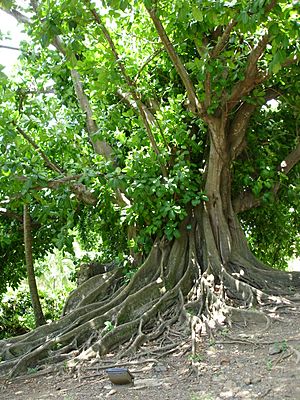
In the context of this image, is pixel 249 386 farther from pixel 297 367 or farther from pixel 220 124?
pixel 220 124

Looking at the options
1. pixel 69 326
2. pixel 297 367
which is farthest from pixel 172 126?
pixel 297 367

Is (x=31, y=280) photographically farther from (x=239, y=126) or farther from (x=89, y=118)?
(x=239, y=126)

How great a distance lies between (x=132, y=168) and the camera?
21.3 ft

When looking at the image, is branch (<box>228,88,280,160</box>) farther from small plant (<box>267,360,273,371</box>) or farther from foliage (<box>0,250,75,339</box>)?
foliage (<box>0,250,75,339</box>)

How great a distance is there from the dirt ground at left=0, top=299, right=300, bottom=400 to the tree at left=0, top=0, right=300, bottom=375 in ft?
1.22

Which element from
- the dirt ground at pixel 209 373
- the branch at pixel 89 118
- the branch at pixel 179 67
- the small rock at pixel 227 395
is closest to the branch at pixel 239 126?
the branch at pixel 179 67

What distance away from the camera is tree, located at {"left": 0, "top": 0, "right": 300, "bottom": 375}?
19.3 feet

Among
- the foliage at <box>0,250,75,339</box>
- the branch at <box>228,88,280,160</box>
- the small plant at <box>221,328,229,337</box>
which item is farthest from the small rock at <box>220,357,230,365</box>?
the foliage at <box>0,250,75,339</box>

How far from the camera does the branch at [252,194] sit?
25.9 feet

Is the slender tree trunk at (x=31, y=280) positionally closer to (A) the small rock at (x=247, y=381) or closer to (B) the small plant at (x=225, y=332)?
(B) the small plant at (x=225, y=332)

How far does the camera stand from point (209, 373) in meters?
4.60

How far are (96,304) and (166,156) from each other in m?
2.14

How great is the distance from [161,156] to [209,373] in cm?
288

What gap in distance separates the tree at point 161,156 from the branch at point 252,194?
2 cm
